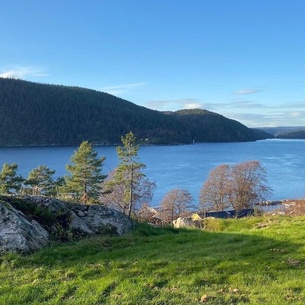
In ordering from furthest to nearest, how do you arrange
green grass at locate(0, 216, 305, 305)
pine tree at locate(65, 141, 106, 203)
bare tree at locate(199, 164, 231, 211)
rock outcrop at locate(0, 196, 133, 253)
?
1. bare tree at locate(199, 164, 231, 211)
2. pine tree at locate(65, 141, 106, 203)
3. rock outcrop at locate(0, 196, 133, 253)
4. green grass at locate(0, 216, 305, 305)

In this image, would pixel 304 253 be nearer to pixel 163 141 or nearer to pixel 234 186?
pixel 234 186

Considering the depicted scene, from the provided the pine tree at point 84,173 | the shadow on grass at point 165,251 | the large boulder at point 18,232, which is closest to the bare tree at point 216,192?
the pine tree at point 84,173

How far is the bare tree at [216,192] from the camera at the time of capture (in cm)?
5247

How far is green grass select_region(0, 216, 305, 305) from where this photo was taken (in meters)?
5.68

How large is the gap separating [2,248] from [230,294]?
489 centimetres

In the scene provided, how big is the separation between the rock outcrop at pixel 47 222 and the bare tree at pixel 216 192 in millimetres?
41876

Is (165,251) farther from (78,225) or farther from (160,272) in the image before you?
(78,225)

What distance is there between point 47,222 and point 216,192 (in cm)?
4465

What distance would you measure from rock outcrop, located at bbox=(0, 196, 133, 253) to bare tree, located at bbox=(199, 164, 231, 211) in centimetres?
4188

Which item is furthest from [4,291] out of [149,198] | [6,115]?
[6,115]

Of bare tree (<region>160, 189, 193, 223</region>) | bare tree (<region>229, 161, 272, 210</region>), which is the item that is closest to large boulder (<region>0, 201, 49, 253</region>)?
bare tree (<region>160, 189, 193, 223</region>)

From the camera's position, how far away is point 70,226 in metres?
9.80

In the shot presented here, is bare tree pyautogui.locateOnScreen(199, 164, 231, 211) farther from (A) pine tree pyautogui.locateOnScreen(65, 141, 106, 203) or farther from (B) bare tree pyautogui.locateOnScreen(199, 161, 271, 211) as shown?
(A) pine tree pyautogui.locateOnScreen(65, 141, 106, 203)

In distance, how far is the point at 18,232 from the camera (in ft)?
27.3
